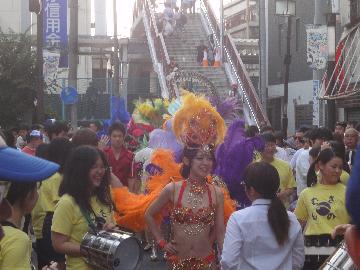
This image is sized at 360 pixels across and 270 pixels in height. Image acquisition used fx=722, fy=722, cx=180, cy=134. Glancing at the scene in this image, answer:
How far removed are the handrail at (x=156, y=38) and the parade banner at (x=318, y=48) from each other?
1007 centimetres

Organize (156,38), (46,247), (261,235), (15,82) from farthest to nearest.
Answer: (156,38) → (15,82) → (46,247) → (261,235)

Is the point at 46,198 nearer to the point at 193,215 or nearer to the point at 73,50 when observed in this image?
the point at 193,215

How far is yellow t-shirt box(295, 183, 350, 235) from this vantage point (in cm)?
567

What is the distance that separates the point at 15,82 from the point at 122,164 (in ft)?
61.5

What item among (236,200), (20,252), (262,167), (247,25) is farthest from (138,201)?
(247,25)

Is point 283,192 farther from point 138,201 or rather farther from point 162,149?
point 138,201

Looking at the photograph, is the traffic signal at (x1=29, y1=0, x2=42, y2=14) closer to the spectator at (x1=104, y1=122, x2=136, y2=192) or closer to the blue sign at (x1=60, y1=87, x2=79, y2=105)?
the blue sign at (x1=60, y1=87, x2=79, y2=105)

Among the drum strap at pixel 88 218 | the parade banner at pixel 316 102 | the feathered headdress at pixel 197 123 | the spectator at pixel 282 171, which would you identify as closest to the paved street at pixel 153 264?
the spectator at pixel 282 171

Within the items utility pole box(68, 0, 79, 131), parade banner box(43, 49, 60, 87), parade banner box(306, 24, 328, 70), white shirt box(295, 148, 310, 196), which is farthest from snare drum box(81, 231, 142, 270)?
parade banner box(43, 49, 60, 87)

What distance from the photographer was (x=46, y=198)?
237 inches

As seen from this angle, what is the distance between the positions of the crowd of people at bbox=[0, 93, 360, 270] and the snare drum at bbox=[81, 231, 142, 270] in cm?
17

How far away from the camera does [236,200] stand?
6.92 meters

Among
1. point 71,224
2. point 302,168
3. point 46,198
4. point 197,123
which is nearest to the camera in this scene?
point 71,224

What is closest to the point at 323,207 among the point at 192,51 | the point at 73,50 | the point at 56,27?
the point at 73,50
